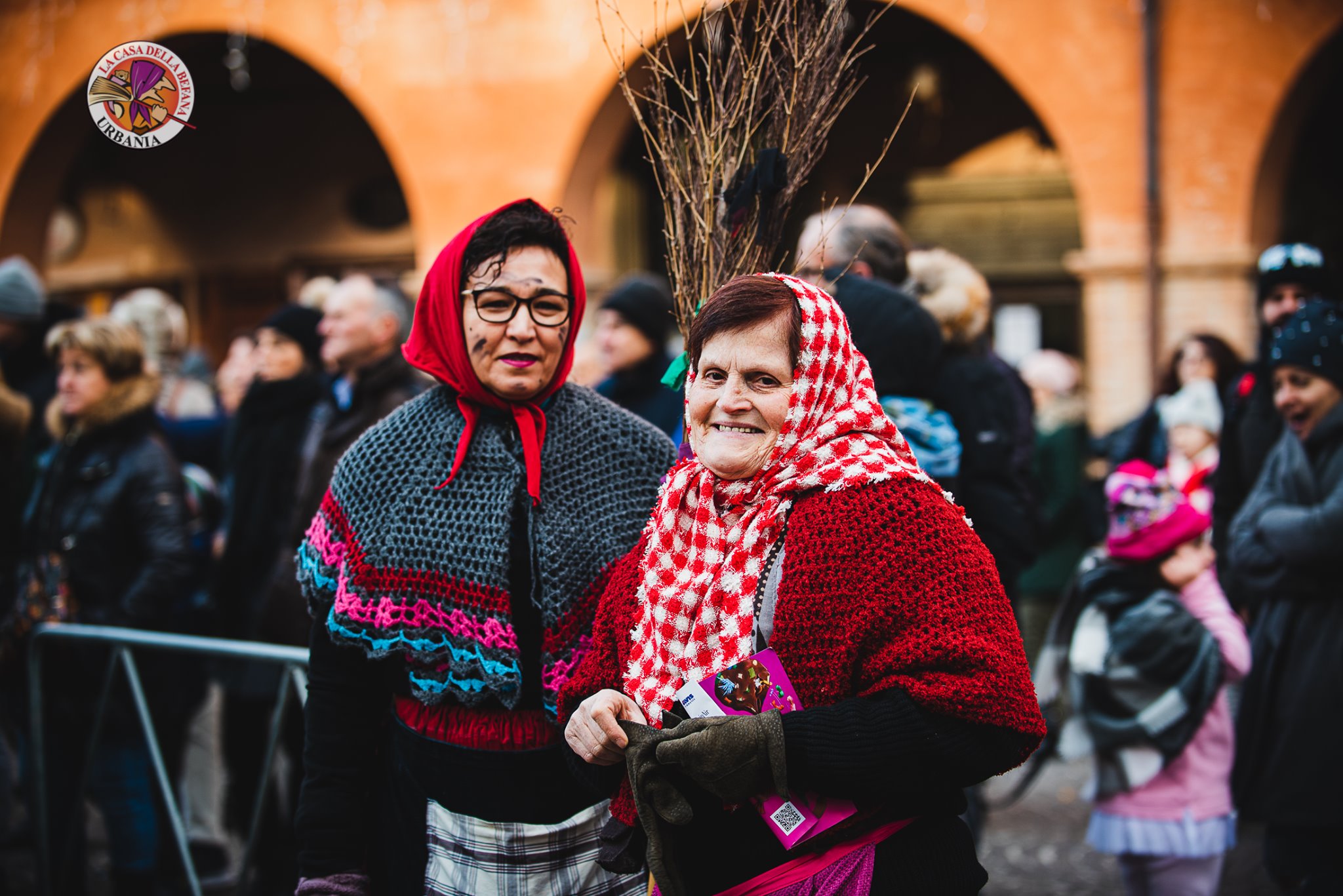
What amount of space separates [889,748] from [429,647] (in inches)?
34.4

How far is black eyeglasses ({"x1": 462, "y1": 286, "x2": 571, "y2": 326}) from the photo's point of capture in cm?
230

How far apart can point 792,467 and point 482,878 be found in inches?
38.0

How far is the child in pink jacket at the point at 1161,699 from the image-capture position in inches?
144

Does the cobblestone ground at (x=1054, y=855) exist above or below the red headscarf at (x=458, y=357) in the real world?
below

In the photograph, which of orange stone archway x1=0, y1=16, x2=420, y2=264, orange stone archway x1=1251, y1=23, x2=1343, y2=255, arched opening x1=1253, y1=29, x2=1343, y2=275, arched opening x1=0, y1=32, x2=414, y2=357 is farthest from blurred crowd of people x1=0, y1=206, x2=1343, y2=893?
arched opening x1=0, y1=32, x2=414, y2=357

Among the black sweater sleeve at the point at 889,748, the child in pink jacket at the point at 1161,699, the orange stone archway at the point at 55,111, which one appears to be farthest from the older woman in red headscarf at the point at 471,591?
the orange stone archway at the point at 55,111

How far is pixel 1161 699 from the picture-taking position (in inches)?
145

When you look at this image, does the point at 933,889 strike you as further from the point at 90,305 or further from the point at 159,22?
the point at 90,305

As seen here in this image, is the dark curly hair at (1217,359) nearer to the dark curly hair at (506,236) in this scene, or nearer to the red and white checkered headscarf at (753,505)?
the dark curly hair at (506,236)

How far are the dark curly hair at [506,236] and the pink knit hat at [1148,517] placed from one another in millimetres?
2292

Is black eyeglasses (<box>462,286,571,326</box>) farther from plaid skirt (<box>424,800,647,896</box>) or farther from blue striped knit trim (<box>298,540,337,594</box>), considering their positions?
plaid skirt (<box>424,800,647,896</box>)

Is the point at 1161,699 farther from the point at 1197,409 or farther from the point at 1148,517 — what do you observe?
the point at 1197,409

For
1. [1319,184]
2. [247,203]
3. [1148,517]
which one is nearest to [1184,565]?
[1148,517]

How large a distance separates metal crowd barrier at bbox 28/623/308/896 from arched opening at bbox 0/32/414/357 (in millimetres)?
9416
